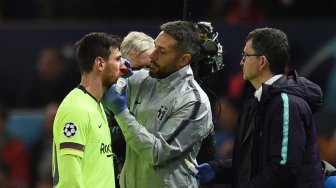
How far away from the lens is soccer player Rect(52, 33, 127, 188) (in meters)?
5.12

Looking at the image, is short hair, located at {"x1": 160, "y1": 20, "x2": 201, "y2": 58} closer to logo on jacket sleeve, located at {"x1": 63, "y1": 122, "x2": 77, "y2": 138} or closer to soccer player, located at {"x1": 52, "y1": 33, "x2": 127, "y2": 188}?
soccer player, located at {"x1": 52, "y1": 33, "x2": 127, "y2": 188}

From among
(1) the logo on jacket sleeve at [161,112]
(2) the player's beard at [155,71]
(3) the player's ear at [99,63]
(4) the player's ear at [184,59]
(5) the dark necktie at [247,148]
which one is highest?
(3) the player's ear at [99,63]

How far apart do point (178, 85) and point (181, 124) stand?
9.3 inches

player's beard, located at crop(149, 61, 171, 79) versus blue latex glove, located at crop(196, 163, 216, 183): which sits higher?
player's beard, located at crop(149, 61, 171, 79)

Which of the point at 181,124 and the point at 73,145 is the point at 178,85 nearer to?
the point at 181,124

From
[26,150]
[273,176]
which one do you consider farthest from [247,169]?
[26,150]

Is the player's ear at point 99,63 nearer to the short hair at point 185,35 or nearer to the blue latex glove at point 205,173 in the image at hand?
the short hair at point 185,35

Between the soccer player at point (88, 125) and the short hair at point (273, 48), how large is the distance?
28.5 inches

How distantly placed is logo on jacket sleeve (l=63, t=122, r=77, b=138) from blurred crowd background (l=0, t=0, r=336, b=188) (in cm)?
349

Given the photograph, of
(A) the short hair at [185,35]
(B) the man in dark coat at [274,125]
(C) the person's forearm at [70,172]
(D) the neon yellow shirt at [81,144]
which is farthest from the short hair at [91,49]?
(B) the man in dark coat at [274,125]

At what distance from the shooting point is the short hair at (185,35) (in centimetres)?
566

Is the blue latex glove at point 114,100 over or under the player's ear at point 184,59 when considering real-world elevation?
under

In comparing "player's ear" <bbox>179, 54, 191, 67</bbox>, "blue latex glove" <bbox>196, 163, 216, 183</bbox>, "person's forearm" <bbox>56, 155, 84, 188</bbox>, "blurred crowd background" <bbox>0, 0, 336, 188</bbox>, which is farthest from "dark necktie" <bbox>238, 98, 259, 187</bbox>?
"blurred crowd background" <bbox>0, 0, 336, 188</bbox>

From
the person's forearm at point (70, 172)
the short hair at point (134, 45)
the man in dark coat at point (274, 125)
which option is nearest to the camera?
the person's forearm at point (70, 172)
